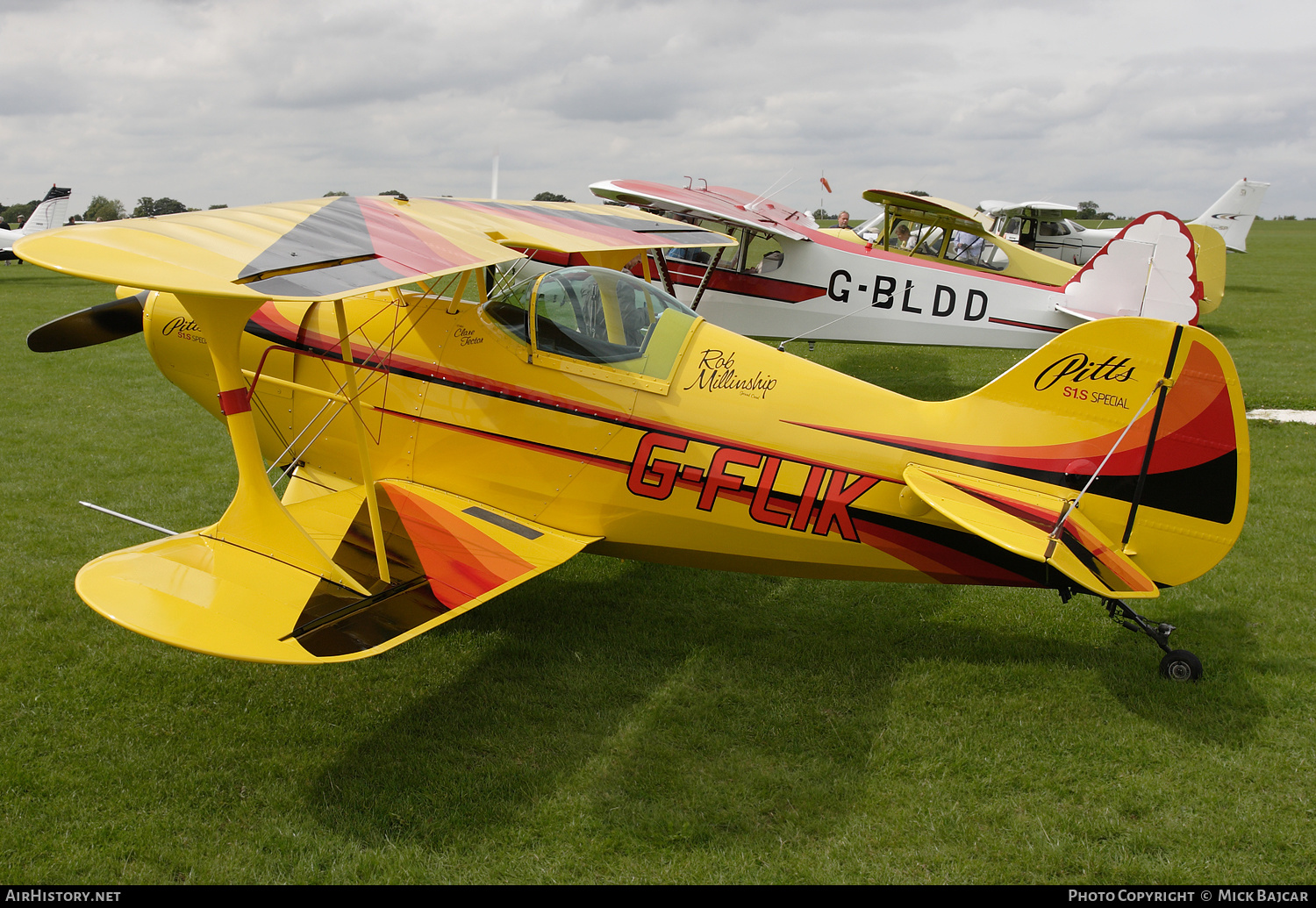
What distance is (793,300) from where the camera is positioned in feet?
34.5

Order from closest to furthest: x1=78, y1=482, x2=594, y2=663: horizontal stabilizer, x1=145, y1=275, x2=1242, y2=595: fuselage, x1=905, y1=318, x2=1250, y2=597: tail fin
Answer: x1=78, y1=482, x2=594, y2=663: horizontal stabilizer, x1=905, y1=318, x2=1250, y2=597: tail fin, x1=145, y1=275, x2=1242, y2=595: fuselage

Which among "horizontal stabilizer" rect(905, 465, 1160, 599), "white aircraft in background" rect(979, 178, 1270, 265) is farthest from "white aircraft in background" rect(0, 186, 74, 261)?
"horizontal stabilizer" rect(905, 465, 1160, 599)

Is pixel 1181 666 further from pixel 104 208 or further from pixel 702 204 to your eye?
pixel 104 208

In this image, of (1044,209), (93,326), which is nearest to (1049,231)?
(1044,209)

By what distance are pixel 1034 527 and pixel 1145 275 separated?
29.7ft

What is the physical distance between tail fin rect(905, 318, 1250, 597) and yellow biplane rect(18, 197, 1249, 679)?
1 centimetres

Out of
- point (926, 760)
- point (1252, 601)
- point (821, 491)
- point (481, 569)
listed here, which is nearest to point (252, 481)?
point (481, 569)

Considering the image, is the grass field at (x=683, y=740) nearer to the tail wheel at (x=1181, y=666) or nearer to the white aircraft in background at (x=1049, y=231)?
the tail wheel at (x=1181, y=666)

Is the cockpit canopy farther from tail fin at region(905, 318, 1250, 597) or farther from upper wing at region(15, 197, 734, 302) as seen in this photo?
tail fin at region(905, 318, 1250, 597)

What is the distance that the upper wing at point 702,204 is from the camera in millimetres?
9617

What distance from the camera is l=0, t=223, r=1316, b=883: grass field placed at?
316 cm

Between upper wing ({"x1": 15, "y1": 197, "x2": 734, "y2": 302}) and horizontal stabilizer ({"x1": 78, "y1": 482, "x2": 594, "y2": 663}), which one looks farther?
horizontal stabilizer ({"x1": 78, "y1": 482, "x2": 594, "y2": 663})

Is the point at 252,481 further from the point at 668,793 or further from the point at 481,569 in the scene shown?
the point at 668,793

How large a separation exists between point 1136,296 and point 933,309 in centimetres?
299
